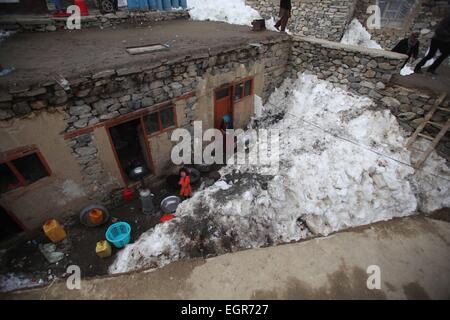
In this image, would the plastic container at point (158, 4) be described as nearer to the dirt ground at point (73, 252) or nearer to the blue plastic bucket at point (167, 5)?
the blue plastic bucket at point (167, 5)

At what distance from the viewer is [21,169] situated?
188 inches

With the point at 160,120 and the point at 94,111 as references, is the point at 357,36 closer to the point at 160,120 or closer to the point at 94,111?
the point at 160,120

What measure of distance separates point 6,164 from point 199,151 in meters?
4.85

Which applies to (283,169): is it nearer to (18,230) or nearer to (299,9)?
(18,230)

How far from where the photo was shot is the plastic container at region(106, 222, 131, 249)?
211 inches

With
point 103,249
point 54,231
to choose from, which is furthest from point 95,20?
point 103,249

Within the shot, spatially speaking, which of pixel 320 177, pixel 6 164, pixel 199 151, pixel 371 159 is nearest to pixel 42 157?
pixel 6 164

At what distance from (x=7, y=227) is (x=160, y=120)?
14.2 ft

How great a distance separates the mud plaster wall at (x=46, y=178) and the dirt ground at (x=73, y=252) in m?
0.56

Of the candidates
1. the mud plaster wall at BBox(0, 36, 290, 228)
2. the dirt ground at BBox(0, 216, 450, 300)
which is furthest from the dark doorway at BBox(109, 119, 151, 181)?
the dirt ground at BBox(0, 216, 450, 300)

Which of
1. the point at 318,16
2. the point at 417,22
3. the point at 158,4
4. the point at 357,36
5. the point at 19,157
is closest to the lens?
the point at 19,157

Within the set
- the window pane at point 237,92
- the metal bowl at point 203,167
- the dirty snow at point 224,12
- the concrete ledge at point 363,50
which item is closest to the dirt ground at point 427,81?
the concrete ledge at point 363,50

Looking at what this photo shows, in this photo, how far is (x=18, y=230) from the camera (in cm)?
527

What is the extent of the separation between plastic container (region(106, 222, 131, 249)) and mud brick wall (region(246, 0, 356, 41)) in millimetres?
12198
